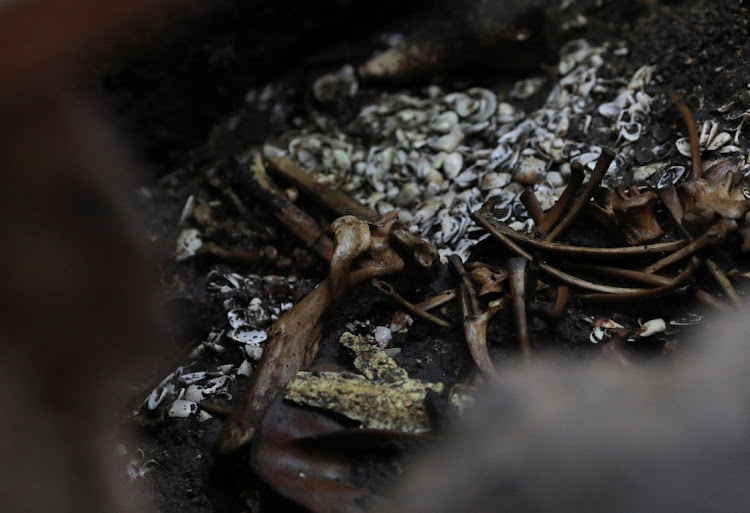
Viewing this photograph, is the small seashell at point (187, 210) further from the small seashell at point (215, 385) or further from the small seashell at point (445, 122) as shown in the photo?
the small seashell at point (445, 122)

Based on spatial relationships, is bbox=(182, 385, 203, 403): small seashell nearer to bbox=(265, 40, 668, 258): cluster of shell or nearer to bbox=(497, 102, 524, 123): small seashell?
bbox=(265, 40, 668, 258): cluster of shell

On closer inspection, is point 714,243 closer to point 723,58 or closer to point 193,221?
point 723,58

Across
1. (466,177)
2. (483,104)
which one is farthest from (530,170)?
(483,104)

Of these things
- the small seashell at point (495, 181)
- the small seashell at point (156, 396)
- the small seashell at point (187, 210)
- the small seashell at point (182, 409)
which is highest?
the small seashell at point (187, 210)

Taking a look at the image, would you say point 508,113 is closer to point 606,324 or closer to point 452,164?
point 452,164

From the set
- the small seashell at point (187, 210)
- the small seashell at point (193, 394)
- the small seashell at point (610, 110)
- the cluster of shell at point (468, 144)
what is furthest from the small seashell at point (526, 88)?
the small seashell at point (193, 394)
